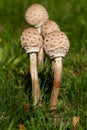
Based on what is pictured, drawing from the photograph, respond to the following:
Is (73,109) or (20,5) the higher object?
(20,5)

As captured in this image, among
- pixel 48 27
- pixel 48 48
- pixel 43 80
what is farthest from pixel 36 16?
pixel 48 48

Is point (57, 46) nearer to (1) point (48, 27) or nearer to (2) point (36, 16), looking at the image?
(1) point (48, 27)

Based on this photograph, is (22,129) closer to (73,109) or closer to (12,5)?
(73,109)

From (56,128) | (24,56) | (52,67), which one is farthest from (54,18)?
(56,128)

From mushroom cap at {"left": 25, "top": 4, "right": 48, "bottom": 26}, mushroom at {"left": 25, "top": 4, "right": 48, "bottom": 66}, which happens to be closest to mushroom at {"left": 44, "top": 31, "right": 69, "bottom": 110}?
mushroom at {"left": 25, "top": 4, "right": 48, "bottom": 66}

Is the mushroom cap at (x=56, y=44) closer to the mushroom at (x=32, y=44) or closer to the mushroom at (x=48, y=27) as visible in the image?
the mushroom at (x=32, y=44)
